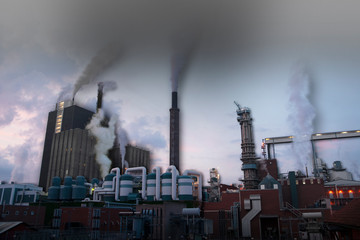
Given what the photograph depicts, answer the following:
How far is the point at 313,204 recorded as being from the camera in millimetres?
52000

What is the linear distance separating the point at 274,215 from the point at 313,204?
38.7 ft

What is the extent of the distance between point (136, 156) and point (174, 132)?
54626 millimetres

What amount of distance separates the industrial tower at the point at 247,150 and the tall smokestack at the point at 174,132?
16.7 metres

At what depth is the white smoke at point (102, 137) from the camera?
4110 inches

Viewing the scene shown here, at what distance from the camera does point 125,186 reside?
55312 millimetres

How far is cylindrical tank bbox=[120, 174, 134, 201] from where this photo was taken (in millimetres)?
54719

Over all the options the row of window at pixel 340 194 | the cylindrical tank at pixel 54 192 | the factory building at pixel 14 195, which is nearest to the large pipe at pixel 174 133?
the cylindrical tank at pixel 54 192

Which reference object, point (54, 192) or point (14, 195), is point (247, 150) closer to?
point (54, 192)

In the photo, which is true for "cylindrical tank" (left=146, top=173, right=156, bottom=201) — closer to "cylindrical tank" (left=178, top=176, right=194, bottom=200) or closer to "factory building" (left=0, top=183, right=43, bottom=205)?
"cylindrical tank" (left=178, top=176, right=194, bottom=200)

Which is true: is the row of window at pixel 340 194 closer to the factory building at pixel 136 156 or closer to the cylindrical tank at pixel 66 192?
the cylindrical tank at pixel 66 192

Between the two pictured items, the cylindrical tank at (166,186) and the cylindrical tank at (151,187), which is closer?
the cylindrical tank at (166,186)

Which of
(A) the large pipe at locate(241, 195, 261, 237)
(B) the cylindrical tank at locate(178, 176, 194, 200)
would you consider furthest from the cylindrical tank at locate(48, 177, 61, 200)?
(A) the large pipe at locate(241, 195, 261, 237)

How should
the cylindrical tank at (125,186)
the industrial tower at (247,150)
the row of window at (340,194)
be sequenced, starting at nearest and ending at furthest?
the row of window at (340,194), the cylindrical tank at (125,186), the industrial tower at (247,150)

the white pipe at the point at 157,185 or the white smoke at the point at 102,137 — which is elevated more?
the white smoke at the point at 102,137
